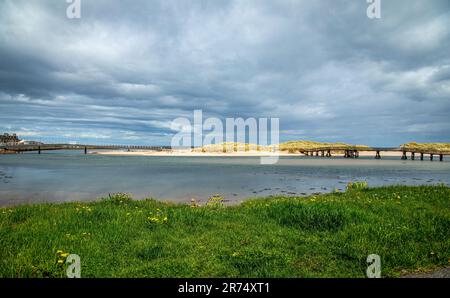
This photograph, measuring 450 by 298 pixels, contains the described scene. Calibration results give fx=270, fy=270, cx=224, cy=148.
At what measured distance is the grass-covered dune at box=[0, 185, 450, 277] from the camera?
20.7 feet

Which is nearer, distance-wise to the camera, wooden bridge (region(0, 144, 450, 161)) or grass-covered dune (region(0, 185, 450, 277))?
grass-covered dune (region(0, 185, 450, 277))

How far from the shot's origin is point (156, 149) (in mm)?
185875

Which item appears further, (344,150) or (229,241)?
(344,150)

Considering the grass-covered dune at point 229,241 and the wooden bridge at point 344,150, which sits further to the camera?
the wooden bridge at point 344,150

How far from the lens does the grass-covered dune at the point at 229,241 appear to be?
6324 millimetres

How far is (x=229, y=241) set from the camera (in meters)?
8.10

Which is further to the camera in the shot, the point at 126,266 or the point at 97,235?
the point at 97,235

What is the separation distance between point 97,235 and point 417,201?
14359 mm
